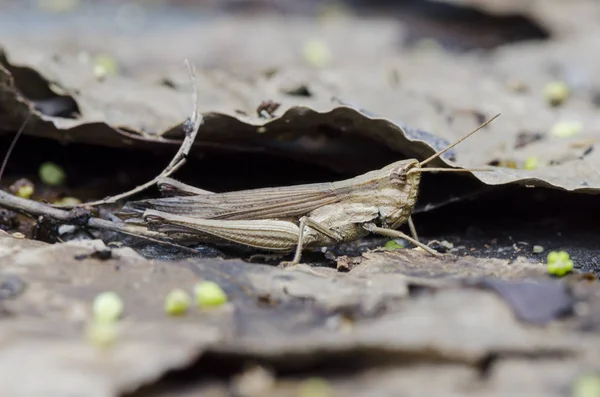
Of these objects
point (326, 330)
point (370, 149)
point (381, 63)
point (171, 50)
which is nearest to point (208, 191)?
point (370, 149)

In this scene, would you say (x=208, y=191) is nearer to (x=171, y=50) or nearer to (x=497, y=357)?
(x=497, y=357)

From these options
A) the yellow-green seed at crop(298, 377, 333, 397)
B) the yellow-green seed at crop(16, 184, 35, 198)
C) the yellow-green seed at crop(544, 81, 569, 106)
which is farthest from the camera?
the yellow-green seed at crop(544, 81, 569, 106)

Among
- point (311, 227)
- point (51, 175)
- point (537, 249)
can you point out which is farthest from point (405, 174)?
point (51, 175)

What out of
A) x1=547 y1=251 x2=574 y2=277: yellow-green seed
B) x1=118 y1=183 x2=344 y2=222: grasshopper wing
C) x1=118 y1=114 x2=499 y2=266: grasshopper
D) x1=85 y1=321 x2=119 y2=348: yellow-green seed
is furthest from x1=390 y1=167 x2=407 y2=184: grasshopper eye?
x1=85 y1=321 x2=119 y2=348: yellow-green seed

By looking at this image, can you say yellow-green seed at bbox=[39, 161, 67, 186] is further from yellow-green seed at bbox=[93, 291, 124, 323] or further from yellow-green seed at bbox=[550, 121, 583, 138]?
yellow-green seed at bbox=[550, 121, 583, 138]

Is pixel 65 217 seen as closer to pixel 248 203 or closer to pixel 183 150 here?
pixel 183 150

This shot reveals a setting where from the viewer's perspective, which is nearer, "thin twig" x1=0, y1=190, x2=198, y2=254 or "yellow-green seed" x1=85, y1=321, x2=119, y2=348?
"yellow-green seed" x1=85, y1=321, x2=119, y2=348

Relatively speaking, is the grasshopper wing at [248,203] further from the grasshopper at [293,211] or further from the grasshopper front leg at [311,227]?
the grasshopper front leg at [311,227]
